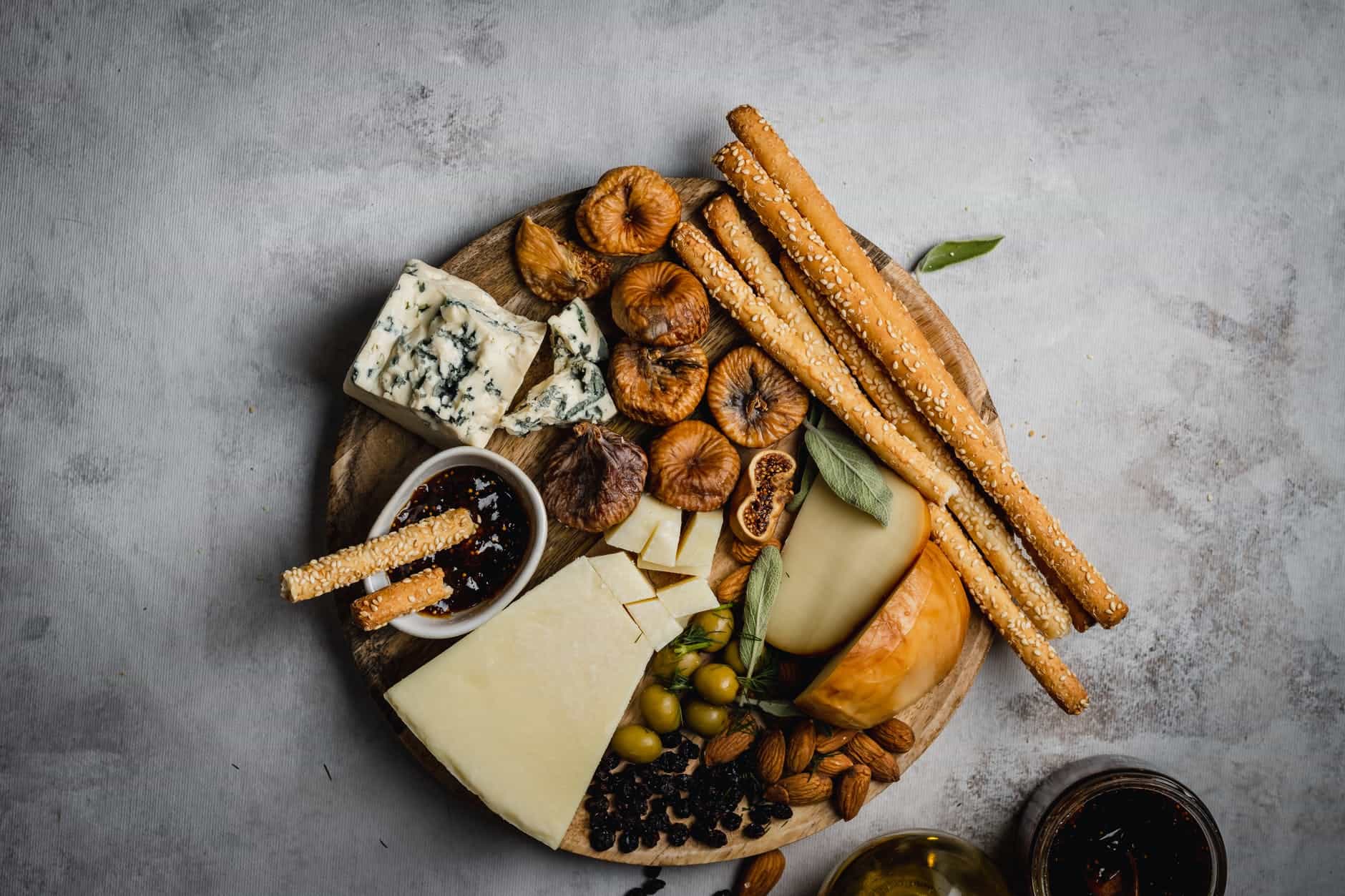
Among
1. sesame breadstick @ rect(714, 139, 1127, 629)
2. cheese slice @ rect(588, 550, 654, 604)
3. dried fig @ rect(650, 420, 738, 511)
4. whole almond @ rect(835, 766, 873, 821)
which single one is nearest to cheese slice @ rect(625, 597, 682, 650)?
cheese slice @ rect(588, 550, 654, 604)

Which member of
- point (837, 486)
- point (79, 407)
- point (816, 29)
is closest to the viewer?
point (837, 486)

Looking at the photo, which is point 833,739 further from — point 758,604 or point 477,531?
point 477,531

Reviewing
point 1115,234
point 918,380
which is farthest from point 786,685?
point 1115,234

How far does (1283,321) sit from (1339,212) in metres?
0.37

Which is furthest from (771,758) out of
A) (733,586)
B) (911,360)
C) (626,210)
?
(626,210)

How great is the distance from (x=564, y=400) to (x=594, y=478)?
0.21 meters

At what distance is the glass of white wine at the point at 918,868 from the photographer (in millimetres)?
2232

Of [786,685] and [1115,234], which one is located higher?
[1115,234]

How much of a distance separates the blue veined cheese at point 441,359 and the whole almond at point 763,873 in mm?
1309

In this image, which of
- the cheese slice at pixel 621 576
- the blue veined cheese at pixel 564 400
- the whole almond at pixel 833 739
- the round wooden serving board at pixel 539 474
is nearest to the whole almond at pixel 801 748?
the whole almond at pixel 833 739

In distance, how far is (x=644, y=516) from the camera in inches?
85.4

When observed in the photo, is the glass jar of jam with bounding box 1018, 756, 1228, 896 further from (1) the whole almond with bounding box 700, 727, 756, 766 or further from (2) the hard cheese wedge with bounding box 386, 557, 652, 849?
(2) the hard cheese wedge with bounding box 386, 557, 652, 849

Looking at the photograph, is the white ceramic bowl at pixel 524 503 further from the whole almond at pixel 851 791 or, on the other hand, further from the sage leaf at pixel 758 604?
the whole almond at pixel 851 791

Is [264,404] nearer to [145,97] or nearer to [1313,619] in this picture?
[145,97]
